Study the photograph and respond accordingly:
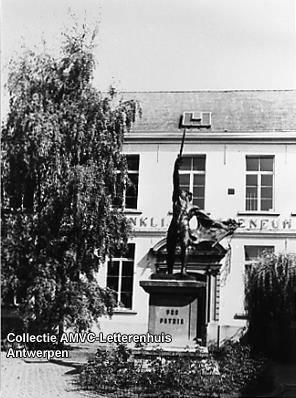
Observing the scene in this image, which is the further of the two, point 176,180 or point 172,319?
point 176,180

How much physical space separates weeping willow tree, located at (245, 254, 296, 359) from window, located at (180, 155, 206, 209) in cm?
92

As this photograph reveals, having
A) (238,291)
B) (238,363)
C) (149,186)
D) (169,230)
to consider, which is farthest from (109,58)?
(238,363)

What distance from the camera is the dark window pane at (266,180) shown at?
21.4 ft

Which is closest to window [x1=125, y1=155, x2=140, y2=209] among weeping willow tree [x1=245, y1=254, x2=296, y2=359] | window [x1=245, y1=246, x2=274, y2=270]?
window [x1=245, y1=246, x2=274, y2=270]

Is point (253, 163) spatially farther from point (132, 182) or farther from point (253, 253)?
point (132, 182)

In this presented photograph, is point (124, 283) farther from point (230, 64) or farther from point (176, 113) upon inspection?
Answer: point (230, 64)

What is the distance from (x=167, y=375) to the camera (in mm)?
5250

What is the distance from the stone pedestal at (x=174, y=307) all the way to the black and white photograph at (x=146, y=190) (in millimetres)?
13

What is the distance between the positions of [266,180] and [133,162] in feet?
4.53

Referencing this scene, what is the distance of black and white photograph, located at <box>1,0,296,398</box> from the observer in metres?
5.83

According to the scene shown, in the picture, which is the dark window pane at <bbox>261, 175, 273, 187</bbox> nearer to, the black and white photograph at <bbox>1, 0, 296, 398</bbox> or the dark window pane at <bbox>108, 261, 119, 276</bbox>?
the black and white photograph at <bbox>1, 0, 296, 398</bbox>

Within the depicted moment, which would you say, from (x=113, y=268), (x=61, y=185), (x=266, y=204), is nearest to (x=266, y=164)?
(x=266, y=204)

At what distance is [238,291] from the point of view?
6.73 metres

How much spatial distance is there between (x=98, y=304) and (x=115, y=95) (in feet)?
6.95
